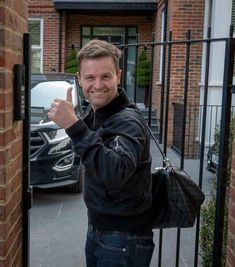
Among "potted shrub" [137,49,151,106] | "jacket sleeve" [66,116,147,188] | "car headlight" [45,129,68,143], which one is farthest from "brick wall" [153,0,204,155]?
"jacket sleeve" [66,116,147,188]

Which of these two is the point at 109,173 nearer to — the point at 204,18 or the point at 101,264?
the point at 101,264

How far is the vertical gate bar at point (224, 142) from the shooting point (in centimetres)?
234

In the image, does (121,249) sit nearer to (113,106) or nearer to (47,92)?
(113,106)

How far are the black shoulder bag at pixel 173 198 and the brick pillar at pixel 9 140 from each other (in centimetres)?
67

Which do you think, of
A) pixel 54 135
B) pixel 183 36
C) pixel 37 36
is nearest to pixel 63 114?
pixel 54 135

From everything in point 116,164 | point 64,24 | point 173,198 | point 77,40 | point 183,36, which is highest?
point 64,24

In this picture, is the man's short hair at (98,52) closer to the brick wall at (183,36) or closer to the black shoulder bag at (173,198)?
the black shoulder bag at (173,198)

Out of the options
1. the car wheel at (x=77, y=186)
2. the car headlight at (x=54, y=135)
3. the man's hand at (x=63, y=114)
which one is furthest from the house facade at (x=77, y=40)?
the car wheel at (x=77, y=186)

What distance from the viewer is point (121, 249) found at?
2.01 m

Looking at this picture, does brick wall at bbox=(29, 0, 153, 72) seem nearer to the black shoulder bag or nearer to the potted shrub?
the potted shrub

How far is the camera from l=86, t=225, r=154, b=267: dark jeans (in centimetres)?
201

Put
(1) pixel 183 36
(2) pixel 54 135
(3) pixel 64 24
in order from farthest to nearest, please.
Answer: (3) pixel 64 24 → (1) pixel 183 36 → (2) pixel 54 135

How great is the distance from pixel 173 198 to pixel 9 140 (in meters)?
0.81

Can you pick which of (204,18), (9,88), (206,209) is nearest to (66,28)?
(204,18)
